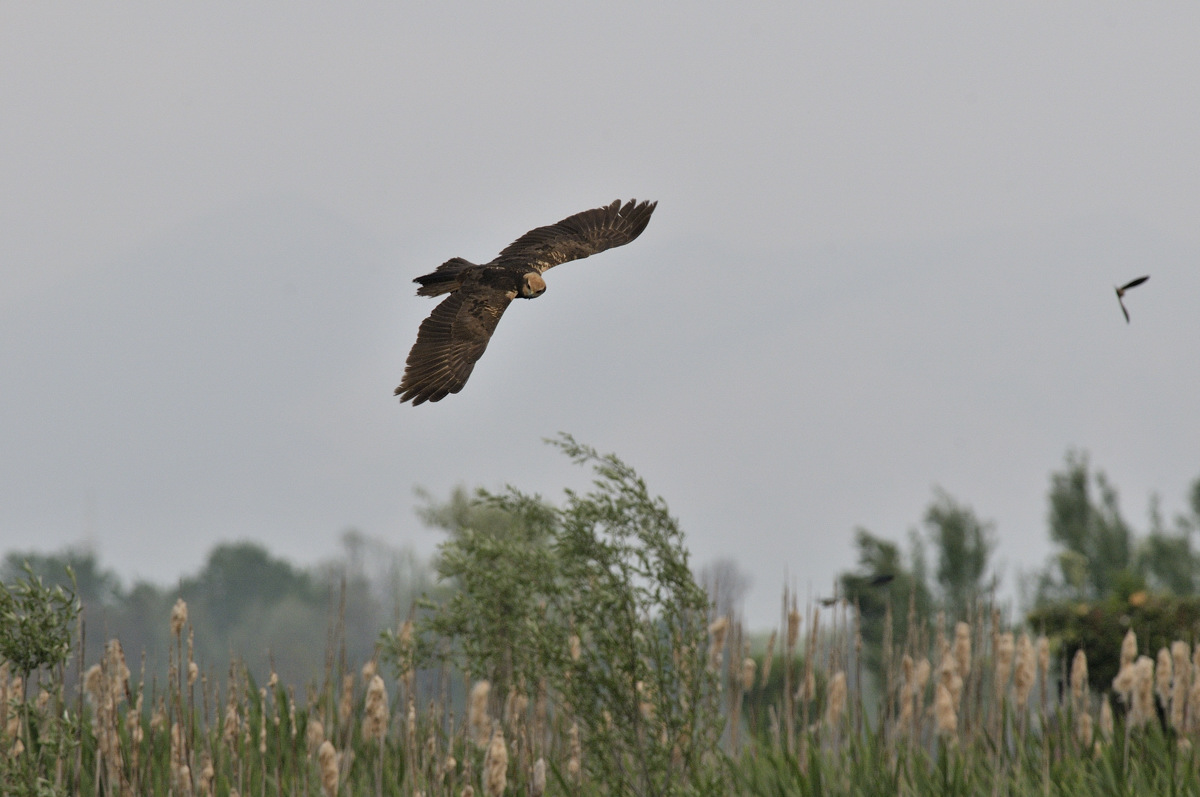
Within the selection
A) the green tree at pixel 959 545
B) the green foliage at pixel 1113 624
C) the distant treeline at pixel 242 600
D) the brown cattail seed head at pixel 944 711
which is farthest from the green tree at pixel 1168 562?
the distant treeline at pixel 242 600

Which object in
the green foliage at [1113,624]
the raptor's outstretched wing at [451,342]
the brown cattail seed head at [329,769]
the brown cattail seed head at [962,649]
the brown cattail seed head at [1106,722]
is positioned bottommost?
the brown cattail seed head at [329,769]

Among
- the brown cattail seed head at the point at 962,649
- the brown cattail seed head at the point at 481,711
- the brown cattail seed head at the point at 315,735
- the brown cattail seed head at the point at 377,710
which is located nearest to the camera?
the brown cattail seed head at the point at 377,710

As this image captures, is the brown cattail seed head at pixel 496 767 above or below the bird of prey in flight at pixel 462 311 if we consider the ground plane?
below

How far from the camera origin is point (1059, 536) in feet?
82.3

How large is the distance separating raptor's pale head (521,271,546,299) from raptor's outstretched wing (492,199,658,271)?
0.68m

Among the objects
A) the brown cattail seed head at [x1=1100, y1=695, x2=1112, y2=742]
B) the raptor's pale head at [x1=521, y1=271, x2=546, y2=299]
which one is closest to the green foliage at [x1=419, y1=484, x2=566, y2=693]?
the raptor's pale head at [x1=521, y1=271, x2=546, y2=299]

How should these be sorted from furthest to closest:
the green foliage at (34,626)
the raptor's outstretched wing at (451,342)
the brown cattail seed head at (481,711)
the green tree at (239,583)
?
the green tree at (239,583)
the brown cattail seed head at (481,711)
the raptor's outstretched wing at (451,342)
the green foliage at (34,626)

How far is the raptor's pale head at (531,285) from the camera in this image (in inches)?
307

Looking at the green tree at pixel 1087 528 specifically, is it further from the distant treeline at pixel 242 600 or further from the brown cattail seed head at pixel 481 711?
the distant treeline at pixel 242 600

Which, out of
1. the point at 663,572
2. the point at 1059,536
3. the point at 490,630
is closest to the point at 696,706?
the point at 663,572

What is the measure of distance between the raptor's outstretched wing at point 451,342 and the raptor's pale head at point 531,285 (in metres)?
0.12

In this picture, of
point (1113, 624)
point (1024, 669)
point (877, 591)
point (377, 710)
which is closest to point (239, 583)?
point (877, 591)

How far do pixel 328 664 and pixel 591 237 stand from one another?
400 centimetres

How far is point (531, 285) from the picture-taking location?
782 cm
